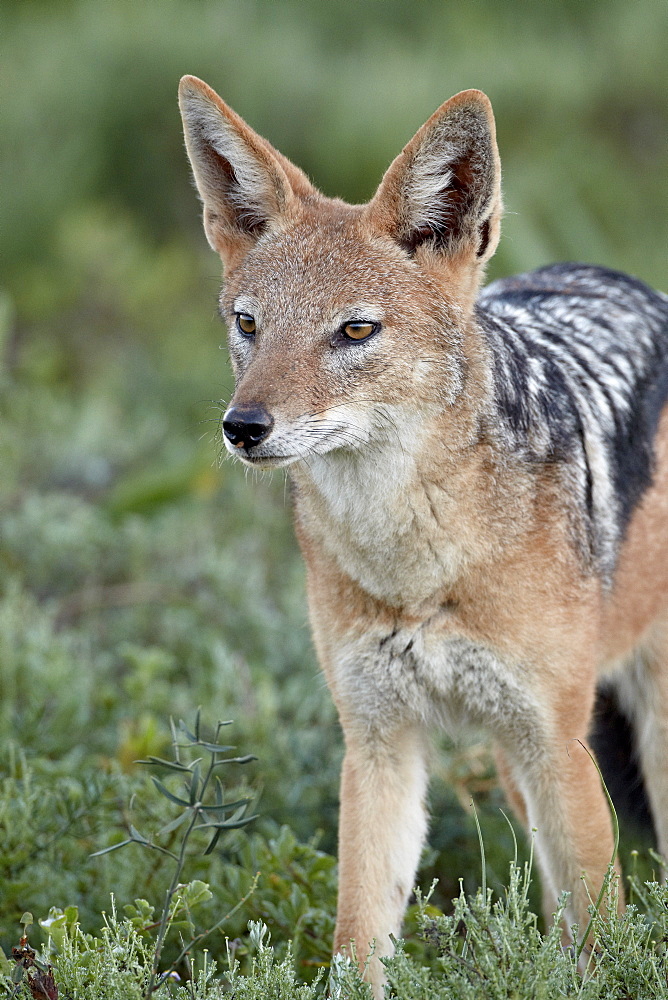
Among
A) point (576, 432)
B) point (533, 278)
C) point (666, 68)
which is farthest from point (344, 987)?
point (666, 68)

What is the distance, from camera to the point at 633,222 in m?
11.5

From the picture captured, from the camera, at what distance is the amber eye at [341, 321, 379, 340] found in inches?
133

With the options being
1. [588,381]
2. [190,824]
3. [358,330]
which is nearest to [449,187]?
[358,330]

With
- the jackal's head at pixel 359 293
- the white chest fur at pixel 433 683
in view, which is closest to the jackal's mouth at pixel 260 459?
the jackal's head at pixel 359 293

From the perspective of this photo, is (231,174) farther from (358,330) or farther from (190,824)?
(190,824)

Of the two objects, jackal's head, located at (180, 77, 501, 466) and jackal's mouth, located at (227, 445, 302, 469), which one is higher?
jackal's head, located at (180, 77, 501, 466)

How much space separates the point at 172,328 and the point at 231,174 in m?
6.03

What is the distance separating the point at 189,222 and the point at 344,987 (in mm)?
9004

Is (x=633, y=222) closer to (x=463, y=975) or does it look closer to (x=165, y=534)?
(x=165, y=534)

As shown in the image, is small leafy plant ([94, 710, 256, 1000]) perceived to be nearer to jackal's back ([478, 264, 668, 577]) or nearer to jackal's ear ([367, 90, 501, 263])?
jackal's back ([478, 264, 668, 577])

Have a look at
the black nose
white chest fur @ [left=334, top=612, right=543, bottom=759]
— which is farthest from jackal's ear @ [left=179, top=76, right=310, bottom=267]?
white chest fur @ [left=334, top=612, right=543, bottom=759]

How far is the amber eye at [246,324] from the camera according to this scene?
11.7 feet

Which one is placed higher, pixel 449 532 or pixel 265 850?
pixel 449 532

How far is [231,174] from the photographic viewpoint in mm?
3885
